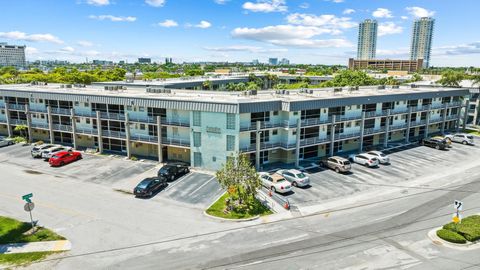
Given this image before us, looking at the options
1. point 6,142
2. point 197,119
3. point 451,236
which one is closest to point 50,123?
point 6,142

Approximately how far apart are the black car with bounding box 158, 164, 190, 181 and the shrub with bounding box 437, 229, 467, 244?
27.3m

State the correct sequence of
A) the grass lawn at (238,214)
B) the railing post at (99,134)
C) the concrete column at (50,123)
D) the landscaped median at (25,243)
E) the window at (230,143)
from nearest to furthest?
the landscaped median at (25,243) < the grass lawn at (238,214) < the window at (230,143) < the railing post at (99,134) < the concrete column at (50,123)

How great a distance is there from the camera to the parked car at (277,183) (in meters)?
34.9

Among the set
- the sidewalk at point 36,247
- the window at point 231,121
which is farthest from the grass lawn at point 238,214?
the sidewalk at point 36,247

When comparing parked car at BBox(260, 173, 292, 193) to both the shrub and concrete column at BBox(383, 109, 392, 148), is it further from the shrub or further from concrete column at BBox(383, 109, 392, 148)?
concrete column at BBox(383, 109, 392, 148)

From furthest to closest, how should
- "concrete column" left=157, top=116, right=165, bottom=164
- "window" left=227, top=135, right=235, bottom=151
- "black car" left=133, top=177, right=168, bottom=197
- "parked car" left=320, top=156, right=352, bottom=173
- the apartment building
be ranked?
"concrete column" left=157, top=116, right=165, bottom=164 < "parked car" left=320, top=156, right=352, bottom=173 < the apartment building < "window" left=227, top=135, right=235, bottom=151 < "black car" left=133, top=177, right=168, bottom=197

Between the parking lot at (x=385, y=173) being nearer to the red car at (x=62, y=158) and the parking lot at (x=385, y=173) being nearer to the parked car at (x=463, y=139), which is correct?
the parked car at (x=463, y=139)

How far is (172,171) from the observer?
3947cm

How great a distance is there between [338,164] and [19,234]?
34437mm

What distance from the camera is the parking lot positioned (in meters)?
35.7

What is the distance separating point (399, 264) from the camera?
22.4m

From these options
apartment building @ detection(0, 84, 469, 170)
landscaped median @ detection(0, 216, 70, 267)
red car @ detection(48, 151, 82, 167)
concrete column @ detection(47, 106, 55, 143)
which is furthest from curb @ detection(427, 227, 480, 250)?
concrete column @ detection(47, 106, 55, 143)

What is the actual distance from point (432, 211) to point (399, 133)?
104 ft

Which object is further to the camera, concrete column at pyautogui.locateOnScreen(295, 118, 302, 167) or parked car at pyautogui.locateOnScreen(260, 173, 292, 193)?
concrete column at pyautogui.locateOnScreen(295, 118, 302, 167)
